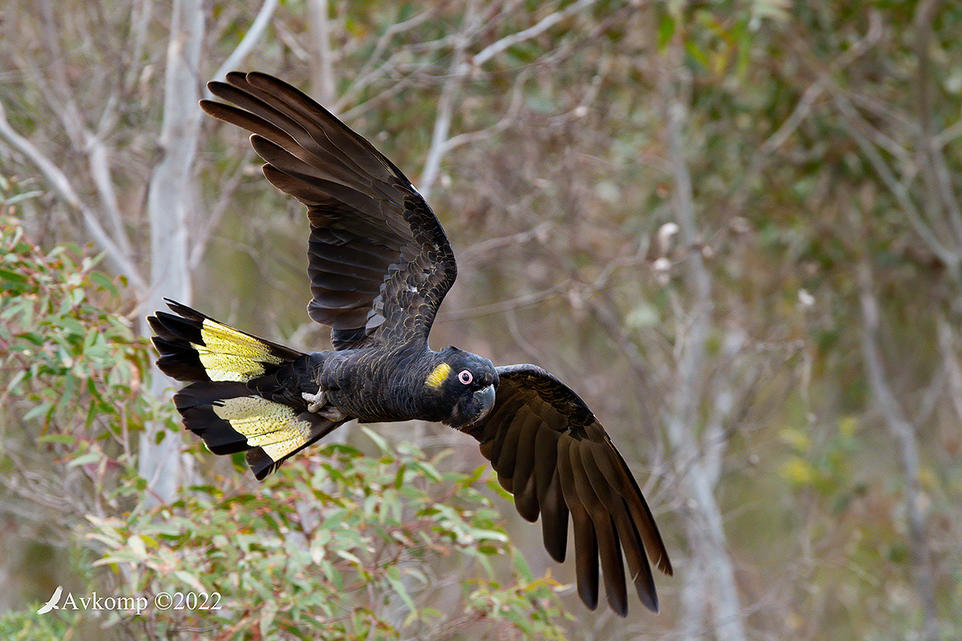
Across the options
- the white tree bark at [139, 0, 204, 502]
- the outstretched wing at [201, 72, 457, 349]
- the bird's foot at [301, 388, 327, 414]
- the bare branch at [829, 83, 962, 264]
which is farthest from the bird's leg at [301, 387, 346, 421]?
the bare branch at [829, 83, 962, 264]

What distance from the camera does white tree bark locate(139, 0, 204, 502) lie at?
4934 mm

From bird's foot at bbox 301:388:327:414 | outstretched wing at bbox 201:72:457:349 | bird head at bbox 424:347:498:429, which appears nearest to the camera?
bird head at bbox 424:347:498:429

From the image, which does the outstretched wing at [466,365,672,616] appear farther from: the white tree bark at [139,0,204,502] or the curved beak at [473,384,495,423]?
the white tree bark at [139,0,204,502]

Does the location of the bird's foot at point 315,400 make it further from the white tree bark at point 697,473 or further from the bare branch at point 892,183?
the bare branch at point 892,183

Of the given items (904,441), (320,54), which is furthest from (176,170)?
(904,441)

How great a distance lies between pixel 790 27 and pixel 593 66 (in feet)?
5.07

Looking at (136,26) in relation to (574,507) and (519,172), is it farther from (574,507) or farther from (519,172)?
(574,507)

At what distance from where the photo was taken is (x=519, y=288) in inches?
341

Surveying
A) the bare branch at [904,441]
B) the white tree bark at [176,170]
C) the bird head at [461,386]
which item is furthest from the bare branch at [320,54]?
the bare branch at [904,441]

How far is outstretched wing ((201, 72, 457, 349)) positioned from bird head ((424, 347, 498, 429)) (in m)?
0.31

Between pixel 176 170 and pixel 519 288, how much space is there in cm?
A: 399

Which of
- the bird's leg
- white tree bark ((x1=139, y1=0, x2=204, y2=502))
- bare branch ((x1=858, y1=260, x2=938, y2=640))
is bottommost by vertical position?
bare branch ((x1=858, y1=260, x2=938, y2=640))

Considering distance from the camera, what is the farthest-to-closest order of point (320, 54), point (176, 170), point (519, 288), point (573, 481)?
point (519, 288), point (320, 54), point (176, 170), point (573, 481)

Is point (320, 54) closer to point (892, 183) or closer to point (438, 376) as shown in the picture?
point (438, 376)
